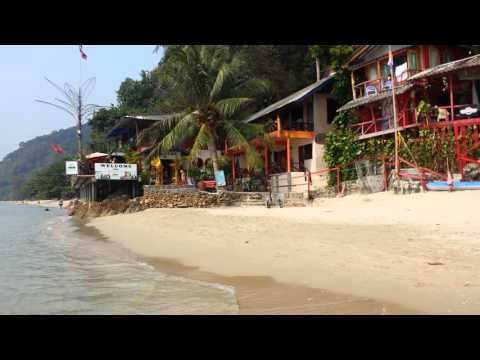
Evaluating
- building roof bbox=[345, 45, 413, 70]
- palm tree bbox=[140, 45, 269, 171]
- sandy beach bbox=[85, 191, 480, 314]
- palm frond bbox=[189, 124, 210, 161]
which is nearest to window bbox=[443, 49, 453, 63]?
building roof bbox=[345, 45, 413, 70]

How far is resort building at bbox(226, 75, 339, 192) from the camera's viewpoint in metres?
23.6

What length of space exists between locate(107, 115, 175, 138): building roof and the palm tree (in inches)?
315

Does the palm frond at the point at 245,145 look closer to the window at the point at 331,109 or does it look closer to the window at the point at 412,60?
the window at the point at 331,109

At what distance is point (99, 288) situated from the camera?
679 centimetres

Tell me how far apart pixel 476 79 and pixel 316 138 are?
8.64 meters

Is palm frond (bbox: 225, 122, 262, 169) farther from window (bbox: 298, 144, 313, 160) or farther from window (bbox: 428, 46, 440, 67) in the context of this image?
window (bbox: 428, 46, 440, 67)

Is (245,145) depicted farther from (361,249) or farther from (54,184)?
(54,184)

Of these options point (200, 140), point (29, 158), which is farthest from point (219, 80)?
point (29, 158)

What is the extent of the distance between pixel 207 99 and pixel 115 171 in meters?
9.11

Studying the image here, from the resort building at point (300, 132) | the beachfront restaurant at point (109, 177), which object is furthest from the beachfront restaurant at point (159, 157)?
the resort building at point (300, 132)
